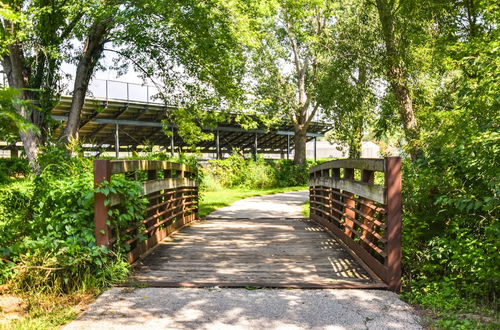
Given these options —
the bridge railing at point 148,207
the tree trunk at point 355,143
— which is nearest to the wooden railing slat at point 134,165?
the bridge railing at point 148,207

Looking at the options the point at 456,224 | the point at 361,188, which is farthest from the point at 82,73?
the point at 456,224

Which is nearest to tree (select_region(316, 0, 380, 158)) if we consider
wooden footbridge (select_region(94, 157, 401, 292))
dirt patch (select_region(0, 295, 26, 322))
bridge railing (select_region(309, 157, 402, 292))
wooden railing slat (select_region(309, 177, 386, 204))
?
wooden footbridge (select_region(94, 157, 401, 292))

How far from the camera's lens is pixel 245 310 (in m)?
3.92

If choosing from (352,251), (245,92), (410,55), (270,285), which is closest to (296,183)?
(245,92)

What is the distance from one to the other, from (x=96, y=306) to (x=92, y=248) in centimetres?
75

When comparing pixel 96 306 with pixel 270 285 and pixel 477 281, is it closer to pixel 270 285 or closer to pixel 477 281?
pixel 270 285

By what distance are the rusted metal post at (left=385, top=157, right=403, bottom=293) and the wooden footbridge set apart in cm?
1

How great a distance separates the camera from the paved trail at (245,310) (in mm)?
3604

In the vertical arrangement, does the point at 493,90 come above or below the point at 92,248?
above

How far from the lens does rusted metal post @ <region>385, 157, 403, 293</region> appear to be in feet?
15.1

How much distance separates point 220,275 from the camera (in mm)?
5121

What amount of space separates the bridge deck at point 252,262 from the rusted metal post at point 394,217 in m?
0.26

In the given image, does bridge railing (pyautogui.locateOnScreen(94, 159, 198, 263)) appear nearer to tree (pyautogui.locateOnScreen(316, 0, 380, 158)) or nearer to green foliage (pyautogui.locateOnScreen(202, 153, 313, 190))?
tree (pyautogui.locateOnScreen(316, 0, 380, 158))

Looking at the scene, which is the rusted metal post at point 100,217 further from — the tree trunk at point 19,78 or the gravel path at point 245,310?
the tree trunk at point 19,78
